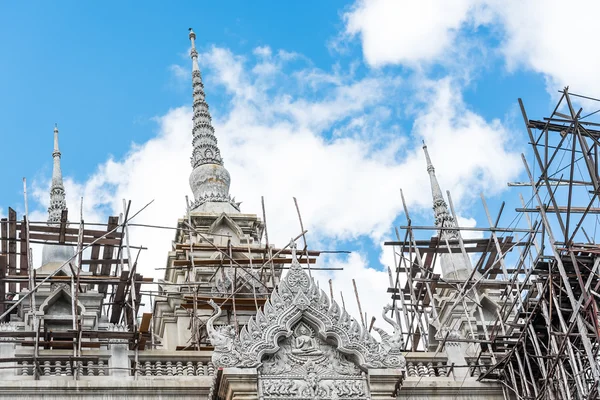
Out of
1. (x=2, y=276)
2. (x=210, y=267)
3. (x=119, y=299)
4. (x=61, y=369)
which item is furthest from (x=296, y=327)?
(x=210, y=267)

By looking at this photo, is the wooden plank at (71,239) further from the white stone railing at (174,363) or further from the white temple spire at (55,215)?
the white stone railing at (174,363)

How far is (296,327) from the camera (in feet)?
60.7

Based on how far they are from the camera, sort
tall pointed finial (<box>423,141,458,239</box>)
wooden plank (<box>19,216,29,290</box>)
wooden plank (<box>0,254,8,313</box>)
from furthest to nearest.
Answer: tall pointed finial (<box>423,141,458,239</box>) → wooden plank (<box>19,216,29,290</box>) → wooden plank (<box>0,254,8,313</box>)

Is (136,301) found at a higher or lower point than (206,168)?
lower

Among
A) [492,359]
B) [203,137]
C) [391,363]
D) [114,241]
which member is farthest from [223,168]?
[391,363]

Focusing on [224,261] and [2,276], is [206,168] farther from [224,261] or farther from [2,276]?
[2,276]

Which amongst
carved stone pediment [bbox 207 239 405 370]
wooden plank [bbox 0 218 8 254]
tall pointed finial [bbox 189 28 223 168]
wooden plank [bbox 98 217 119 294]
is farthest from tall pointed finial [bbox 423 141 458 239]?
carved stone pediment [bbox 207 239 405 370]

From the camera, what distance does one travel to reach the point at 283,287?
61.4 ft

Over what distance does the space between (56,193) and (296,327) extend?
16092mm

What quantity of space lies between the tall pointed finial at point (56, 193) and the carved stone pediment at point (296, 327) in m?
14.2

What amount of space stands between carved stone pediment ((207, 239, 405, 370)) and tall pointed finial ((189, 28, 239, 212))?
14910 millimetres

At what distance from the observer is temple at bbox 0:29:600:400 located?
59.6 ft

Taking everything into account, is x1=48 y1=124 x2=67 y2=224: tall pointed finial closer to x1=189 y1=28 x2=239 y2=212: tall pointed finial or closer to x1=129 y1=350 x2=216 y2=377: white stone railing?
x1=189 y1=28 x2=239 y2=212: tall pointed finial

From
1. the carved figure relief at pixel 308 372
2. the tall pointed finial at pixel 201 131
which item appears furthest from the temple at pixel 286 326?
the tall pointed finial at pixel 201 131
